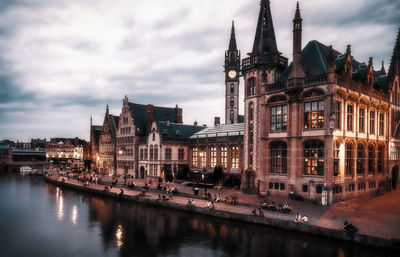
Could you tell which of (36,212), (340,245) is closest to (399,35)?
(340,245)

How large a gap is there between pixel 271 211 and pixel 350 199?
14.2 m

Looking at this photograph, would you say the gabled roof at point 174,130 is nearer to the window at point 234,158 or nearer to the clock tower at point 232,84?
the window at point 234,158

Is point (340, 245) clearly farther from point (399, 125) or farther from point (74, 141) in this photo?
point (74, 141)

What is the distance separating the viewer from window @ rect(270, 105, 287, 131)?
42500mm

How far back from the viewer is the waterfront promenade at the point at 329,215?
957 inches

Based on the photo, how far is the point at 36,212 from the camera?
134 ft

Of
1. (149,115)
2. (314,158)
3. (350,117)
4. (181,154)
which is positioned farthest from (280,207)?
(149,115)

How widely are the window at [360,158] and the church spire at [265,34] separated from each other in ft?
62.9

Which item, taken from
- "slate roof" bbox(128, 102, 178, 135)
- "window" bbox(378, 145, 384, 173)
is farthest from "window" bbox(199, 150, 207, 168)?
"window" bbox(378, 145, 384, 173)

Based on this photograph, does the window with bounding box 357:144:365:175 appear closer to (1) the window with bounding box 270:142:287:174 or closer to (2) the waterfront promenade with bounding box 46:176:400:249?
(2) the waterfront promenade with bounding box 46:176:400:249

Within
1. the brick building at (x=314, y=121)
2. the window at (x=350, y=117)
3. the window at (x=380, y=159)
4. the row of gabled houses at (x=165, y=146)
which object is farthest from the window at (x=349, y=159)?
the row of gabled houses at (x=165, y=146)

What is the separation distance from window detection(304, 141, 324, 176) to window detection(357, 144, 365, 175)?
28.7 feet

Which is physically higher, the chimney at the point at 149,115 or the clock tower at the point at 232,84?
the clock tower at the point at 232,84

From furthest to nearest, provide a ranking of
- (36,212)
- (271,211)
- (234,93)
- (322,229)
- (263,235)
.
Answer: (234,93) < (36,212) < (271,211) < (263,235) < (322,229)
